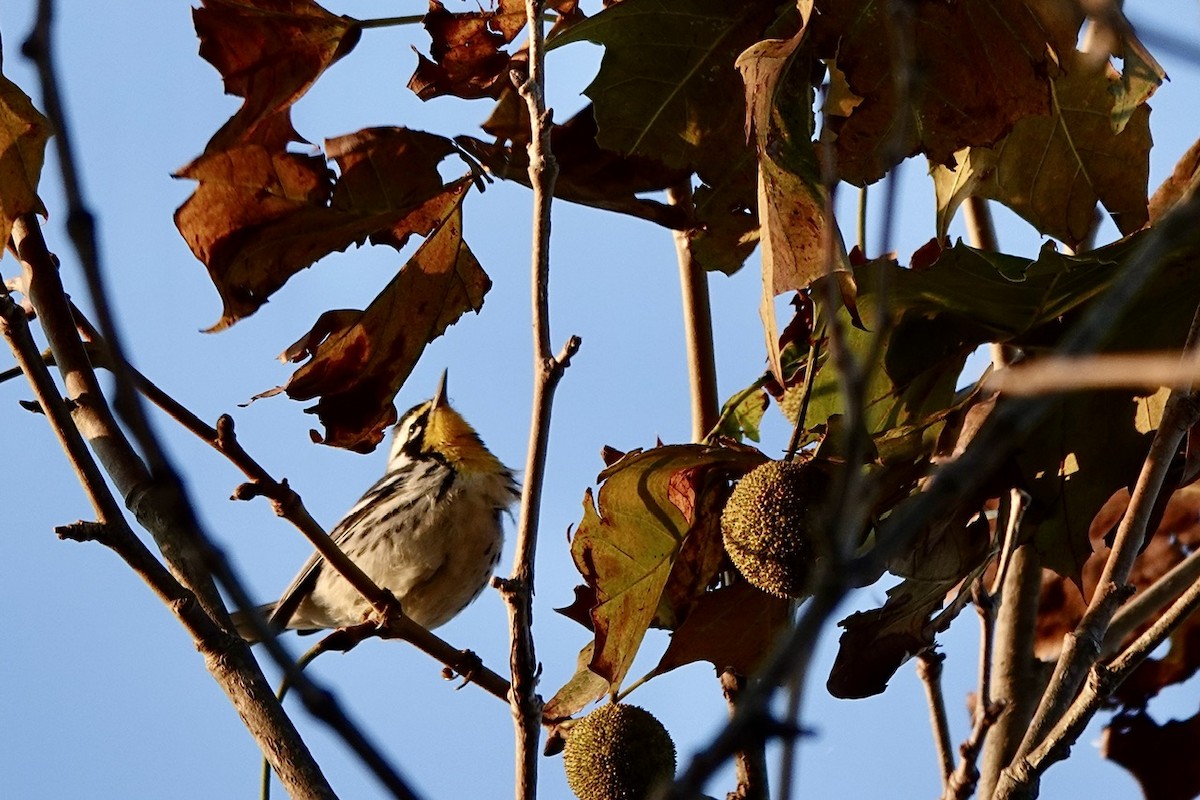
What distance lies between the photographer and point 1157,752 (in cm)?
361

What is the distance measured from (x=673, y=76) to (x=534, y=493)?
1232 mm

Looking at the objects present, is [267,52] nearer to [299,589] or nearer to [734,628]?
[734,628]

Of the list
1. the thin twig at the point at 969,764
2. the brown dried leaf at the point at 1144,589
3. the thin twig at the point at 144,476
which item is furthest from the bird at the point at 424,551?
the thin twig at the point at 969,764

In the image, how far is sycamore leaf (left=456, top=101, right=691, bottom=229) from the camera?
3.23 m

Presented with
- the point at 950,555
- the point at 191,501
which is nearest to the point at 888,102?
the point at 950,555

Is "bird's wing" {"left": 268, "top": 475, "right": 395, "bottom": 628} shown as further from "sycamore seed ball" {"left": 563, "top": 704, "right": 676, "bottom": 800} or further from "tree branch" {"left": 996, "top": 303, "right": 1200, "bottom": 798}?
"tree branch" {"left": 996, "top": 303, "right": 1200, "bottom": 798}

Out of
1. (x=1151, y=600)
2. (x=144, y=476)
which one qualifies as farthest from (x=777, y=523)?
(x=144, y=476)

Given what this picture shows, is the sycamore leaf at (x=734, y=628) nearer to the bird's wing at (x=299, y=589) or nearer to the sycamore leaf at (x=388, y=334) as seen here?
the sycamore leaf at (x=388, y=334)

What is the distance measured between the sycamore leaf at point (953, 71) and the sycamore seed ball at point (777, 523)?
0.72m

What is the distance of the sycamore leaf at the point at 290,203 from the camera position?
3.21 metres

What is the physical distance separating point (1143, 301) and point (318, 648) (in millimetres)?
1981

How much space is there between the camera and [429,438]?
7316mm

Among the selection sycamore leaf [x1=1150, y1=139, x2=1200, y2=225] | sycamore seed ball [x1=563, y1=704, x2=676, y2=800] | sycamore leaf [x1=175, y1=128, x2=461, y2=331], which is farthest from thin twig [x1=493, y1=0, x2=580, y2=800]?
sycamore leaf [x1=1150, y1=139, x2=1200, y2=225]

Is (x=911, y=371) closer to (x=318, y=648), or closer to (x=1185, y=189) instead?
(x=1185, y=189)
